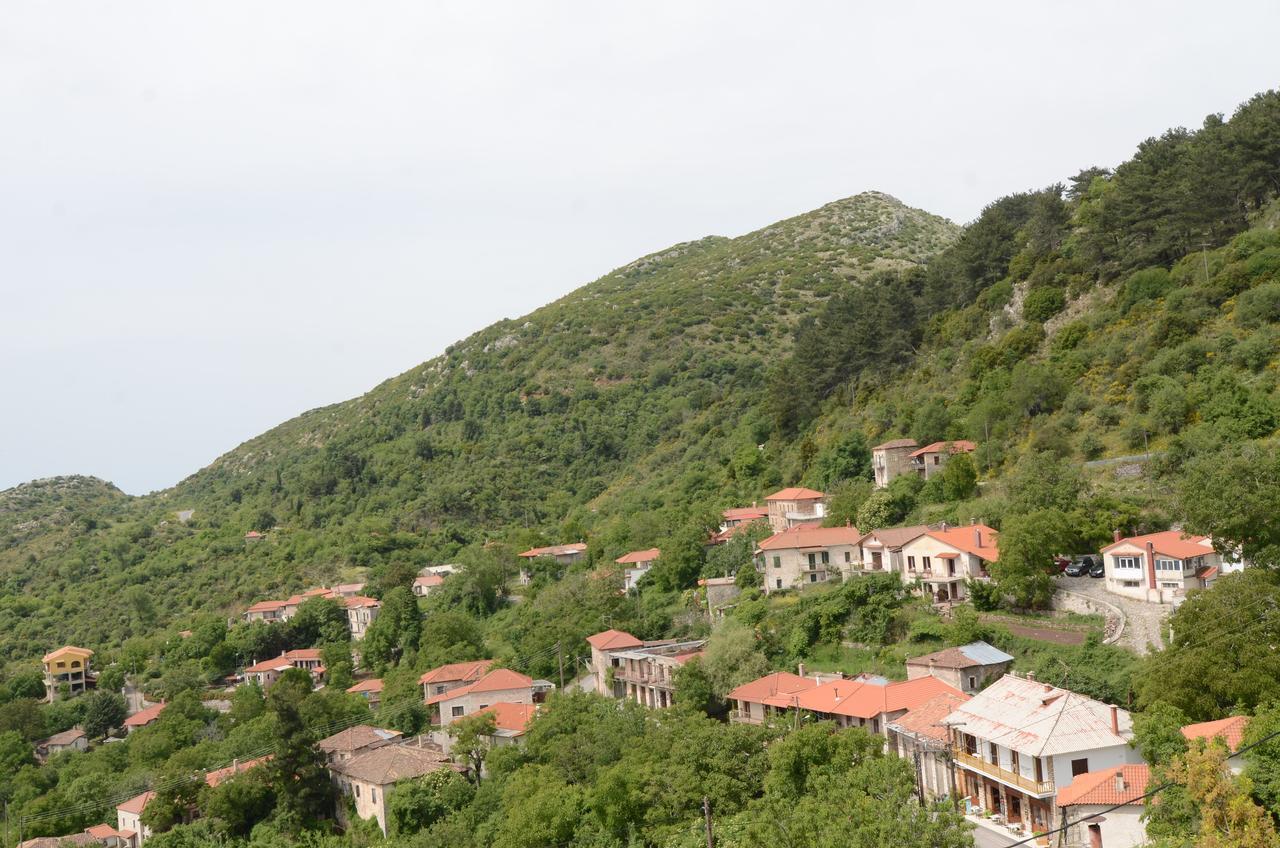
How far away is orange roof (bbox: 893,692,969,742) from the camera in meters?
26.8

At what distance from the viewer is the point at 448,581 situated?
60969 mm

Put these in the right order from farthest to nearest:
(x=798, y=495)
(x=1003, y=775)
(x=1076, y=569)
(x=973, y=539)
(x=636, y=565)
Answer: (x=636, y=565) → (x=798, y=495) → (x=973, y=539) → (x=1076, y=569) → (x=1003, y=775)

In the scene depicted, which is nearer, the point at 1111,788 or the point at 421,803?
the point at 1111,788

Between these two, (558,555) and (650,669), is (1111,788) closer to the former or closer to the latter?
(650,669)

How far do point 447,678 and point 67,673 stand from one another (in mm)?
32893

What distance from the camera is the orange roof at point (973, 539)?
35.2 m

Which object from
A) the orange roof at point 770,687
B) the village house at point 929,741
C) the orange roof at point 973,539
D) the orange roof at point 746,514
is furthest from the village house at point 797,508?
the village house at point 929,741

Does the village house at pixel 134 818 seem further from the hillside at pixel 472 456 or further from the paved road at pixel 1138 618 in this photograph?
the paved road at pixel 1138 618

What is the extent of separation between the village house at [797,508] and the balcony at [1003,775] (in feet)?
72.8

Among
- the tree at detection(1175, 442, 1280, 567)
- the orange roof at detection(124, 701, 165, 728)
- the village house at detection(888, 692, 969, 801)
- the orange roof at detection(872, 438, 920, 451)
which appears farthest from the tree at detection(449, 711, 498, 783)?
the orange roof at detection(124, 701, 165, 728)

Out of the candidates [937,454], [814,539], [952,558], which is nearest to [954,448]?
[937,454]

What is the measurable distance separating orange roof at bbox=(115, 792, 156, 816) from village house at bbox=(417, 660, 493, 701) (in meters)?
10.6

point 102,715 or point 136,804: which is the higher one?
point 102,715

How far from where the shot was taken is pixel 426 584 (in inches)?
2579
